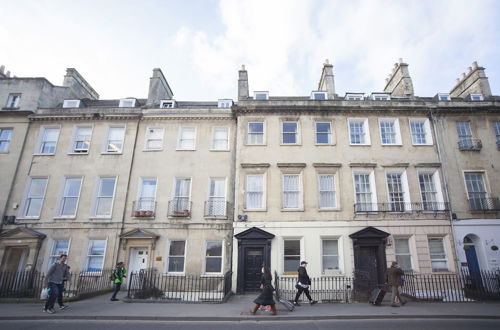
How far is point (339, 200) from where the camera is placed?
48.2 feet

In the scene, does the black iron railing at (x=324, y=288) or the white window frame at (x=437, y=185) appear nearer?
the black iron railing at (x=324, y=288)

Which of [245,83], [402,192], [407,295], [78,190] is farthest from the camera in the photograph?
[245,83]

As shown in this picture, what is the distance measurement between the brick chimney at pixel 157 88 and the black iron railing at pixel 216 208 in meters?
8.44

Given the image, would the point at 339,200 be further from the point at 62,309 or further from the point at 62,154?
the point at 62,154

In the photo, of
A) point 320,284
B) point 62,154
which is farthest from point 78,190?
point 320,284

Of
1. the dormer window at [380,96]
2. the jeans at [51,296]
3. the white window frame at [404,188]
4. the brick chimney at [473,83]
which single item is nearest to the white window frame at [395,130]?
the white window frame at [404,188]

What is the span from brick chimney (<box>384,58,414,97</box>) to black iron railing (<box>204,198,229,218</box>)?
1423cm

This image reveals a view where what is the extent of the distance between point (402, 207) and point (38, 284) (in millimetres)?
19453

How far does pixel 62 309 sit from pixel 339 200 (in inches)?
516

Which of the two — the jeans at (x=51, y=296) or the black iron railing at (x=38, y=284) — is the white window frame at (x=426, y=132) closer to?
the jeans at (x=51, y=296)

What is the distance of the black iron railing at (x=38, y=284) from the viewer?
1265cm

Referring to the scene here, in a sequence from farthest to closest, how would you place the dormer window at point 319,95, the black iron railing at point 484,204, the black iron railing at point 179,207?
the dormer window at point 319,95
the black iron railing at point 179,207
the black iron railing at point 484,204

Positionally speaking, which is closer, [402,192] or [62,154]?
[402,192]

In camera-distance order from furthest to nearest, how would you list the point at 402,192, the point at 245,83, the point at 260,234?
the point at 245,83, the point at 402,192, the point at 260,234
